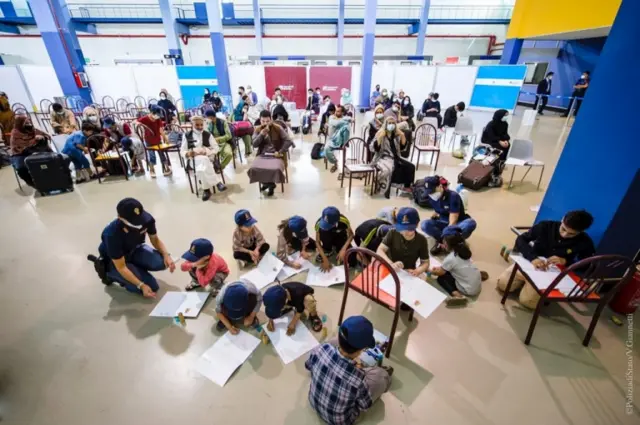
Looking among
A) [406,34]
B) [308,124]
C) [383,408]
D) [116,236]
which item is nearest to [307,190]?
[116,236]

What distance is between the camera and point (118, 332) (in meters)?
2.49

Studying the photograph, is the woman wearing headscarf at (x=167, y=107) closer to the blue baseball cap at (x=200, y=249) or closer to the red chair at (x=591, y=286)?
the blue baseball cap at (x=200, y=249)

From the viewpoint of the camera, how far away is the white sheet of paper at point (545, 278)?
2201mm

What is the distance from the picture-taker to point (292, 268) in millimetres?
3139

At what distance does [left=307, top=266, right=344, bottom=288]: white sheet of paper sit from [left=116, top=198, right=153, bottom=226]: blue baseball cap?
65.4 inches

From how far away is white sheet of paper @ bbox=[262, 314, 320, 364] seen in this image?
7.39 feet

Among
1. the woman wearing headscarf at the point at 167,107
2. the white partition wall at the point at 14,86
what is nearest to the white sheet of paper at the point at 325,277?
the woman wearing headscarf at the point at 167,107

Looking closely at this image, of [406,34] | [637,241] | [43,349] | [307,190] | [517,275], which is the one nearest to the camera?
[43,349]

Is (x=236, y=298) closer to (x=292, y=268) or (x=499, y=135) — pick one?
(x=292, y=268)

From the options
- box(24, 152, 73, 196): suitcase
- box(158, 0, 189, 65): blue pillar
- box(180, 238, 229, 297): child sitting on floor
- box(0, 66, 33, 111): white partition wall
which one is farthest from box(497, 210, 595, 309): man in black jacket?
box(0, 66, 33, 111): white partition wall

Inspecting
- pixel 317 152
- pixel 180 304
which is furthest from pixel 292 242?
pixel 317 152

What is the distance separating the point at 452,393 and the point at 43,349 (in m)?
→ 3.18

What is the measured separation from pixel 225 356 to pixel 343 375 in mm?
1138

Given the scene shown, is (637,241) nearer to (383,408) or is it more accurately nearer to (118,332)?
(383,408)
